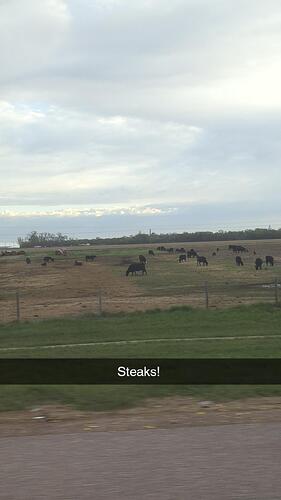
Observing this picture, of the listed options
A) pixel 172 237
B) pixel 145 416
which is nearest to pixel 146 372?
pixel 145 416

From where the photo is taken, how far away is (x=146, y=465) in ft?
16.7

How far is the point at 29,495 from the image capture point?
14.7ft

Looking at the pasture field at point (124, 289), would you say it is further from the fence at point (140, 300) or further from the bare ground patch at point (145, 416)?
the bare ground patch at point (145, 416)

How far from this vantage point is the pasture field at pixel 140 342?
8.51 m

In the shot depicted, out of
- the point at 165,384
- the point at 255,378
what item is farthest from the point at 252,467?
the point at 255,378

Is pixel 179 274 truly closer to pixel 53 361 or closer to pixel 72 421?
pixel 53 361

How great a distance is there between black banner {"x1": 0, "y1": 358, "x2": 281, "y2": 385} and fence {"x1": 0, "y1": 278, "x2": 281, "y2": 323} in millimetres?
13335

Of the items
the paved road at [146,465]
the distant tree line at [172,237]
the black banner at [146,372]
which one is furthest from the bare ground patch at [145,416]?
the distant tree line at [172,237]

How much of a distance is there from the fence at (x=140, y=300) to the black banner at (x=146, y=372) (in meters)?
13.3

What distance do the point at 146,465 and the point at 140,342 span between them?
12942mm

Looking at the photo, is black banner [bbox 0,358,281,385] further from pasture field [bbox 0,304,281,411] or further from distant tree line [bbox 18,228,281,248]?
distant tree line [bbox 18,228,281,248]

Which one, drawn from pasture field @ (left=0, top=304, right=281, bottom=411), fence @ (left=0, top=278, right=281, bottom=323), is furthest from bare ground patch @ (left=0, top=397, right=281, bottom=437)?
fence @ (left=0, top=278, right=281, bottom=323)

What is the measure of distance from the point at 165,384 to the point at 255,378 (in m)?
1.63

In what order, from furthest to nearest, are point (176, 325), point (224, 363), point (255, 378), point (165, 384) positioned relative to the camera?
1. point (176, 325)
2. point (224, 363)
3. point (255, 378)
4. point (165, 384)
